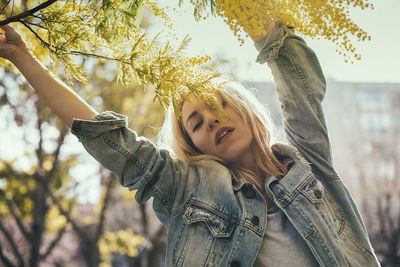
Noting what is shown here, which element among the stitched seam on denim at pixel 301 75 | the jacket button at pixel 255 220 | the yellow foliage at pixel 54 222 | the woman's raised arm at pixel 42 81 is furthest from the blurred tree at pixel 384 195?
the woman's raised arm at pixel 42 81

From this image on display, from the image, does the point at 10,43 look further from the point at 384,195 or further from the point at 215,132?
the point at 384,195

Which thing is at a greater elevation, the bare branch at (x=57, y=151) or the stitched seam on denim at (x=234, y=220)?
the stitched seam on denim at (x=234, y=220)

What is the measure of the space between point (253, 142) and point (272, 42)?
20.4 inches

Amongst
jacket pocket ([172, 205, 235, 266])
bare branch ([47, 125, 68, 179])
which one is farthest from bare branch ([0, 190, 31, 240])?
jacket pocket ([172, 205, 235, 266])

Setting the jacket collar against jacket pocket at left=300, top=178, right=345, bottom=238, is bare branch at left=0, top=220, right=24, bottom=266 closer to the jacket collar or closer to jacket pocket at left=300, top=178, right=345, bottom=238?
the jacket collar

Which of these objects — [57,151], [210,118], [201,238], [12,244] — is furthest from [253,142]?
[12,244]

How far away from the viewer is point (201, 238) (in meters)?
1.32

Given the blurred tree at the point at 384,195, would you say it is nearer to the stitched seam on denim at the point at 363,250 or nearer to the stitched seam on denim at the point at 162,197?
the stitched seam on denim at the point at 363,250

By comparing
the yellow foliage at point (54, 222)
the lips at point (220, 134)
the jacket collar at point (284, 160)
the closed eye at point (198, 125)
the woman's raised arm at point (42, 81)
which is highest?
the woman's raised arm at point (42, 81)

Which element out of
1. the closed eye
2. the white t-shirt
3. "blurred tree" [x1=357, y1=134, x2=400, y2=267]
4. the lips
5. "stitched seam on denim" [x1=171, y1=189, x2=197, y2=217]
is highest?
the closed eye

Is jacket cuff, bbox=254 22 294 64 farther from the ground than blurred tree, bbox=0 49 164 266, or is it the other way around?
jacket cuff, bbox=254 22 294 64

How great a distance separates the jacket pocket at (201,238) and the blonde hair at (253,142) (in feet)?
0.93

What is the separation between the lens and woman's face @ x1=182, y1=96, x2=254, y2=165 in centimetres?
160

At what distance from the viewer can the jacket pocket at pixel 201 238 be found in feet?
4.21
